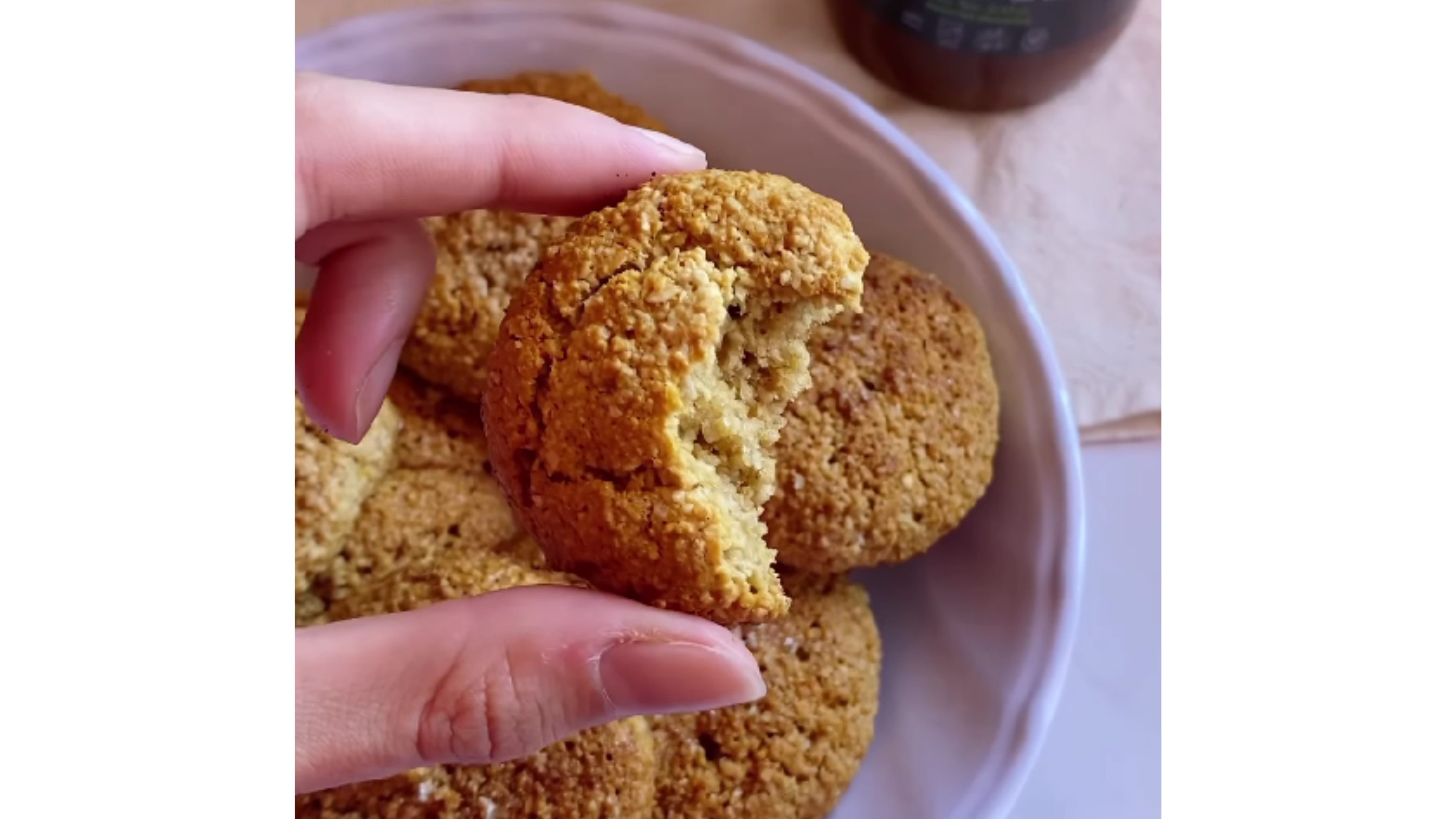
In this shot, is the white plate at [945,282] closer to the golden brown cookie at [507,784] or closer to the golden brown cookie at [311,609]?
the golden brown cookie at [507,784]

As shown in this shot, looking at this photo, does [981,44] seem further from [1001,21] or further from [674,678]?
A: [674,678]

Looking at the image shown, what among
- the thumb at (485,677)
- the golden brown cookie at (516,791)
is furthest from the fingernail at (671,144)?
the golden brown cookie at (516,791)

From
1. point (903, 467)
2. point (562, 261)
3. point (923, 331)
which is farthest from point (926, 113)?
point (562, 261)

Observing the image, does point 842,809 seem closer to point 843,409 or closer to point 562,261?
point 843,409

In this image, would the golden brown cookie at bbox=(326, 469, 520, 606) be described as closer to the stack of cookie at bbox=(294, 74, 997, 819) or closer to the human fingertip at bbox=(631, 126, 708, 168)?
the stack of cookie at bbox=(294, 74, 997, 819)

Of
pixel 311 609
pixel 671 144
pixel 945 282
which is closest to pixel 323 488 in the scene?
pixel 311 609

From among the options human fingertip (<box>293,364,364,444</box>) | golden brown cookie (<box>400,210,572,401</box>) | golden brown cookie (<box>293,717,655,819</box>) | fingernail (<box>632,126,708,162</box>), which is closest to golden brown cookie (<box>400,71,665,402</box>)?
golden brown cookie (<box>400,210,572,401</box>)
